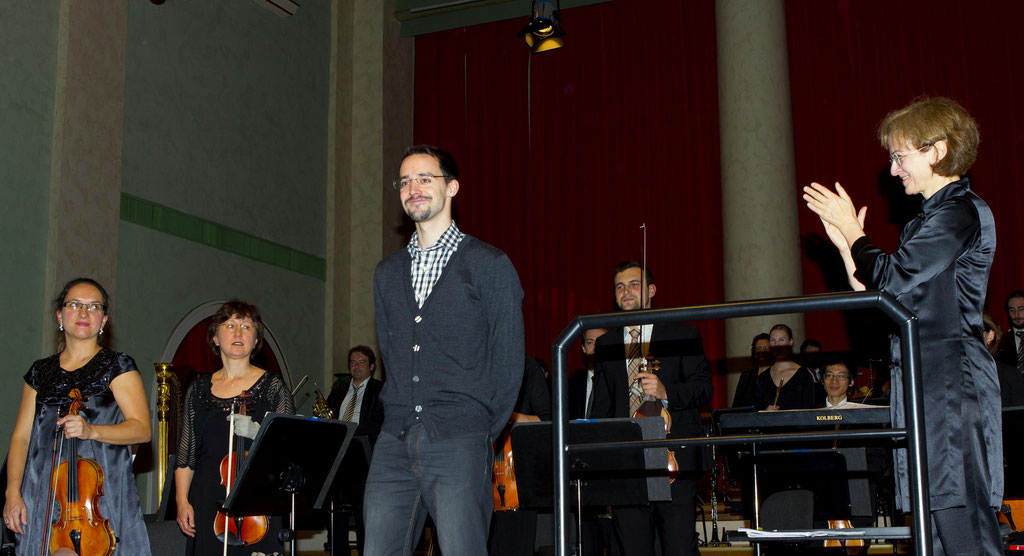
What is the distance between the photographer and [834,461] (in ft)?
15.9

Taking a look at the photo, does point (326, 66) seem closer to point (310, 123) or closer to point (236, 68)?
point (310, 123)

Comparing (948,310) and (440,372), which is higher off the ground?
(948,310)

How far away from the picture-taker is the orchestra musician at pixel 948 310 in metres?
2.43

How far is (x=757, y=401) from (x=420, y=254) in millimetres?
5061

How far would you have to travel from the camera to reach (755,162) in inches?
385

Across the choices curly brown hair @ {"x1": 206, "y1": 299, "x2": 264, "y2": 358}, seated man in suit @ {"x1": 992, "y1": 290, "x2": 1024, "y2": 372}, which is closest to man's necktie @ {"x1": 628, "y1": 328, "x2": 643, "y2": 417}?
curly brown hair @ {"x1": 206, "y1": 299, "x2": 264, "y2": 358}

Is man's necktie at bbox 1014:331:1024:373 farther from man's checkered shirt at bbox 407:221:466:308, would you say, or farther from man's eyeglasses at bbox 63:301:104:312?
man's eyeglasses at bbox 63:301:104:312

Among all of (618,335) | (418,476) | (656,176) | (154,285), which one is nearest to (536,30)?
(656,176)

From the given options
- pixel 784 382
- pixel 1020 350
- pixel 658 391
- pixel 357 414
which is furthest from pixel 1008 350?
pixel 357 414

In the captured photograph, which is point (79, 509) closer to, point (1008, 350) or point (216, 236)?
point (216, 236)

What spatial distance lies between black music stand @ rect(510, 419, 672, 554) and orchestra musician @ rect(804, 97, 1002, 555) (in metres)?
1.70

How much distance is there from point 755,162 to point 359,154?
472 cm

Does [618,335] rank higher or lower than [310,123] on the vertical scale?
lower

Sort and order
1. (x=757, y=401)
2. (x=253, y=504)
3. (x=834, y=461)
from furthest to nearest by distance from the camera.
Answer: (x=757, y=401), (x=834, y=461), (x=253, y=504)
